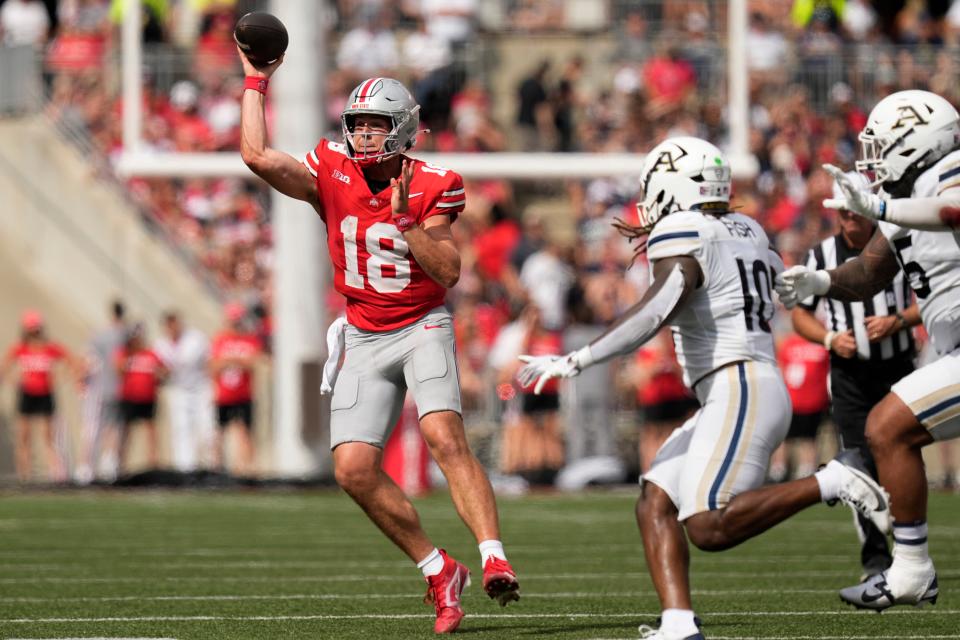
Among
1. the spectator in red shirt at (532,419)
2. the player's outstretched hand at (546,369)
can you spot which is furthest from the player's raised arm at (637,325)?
the spectator in red shirt at (532,419)

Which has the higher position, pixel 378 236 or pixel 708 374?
pixel 378 236

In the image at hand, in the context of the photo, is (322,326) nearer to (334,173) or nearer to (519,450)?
(519,450)

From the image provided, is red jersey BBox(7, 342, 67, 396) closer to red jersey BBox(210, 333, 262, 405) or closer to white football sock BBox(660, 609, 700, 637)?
red jersey BBox(210, 333, 262, 405)

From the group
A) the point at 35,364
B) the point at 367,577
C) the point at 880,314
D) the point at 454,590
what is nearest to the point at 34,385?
the point at 35,364

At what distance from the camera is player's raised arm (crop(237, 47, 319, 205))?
672 centimetres

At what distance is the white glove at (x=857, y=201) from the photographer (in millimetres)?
5953

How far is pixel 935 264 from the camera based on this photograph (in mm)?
6551

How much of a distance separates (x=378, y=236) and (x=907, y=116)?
6.24ft

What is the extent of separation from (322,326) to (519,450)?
2.01m

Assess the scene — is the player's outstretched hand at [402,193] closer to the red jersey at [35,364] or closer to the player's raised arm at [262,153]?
the player's raised arm at [262,153]

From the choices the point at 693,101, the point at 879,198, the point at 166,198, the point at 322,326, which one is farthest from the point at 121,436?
the point at 879,198

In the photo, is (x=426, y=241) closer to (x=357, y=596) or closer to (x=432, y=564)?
(x=432, y=564)

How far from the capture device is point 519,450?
15977 millimetres

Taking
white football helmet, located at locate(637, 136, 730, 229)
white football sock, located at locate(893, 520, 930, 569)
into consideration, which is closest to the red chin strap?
white football helmet, located at locate(637, 136, 730, 229)
